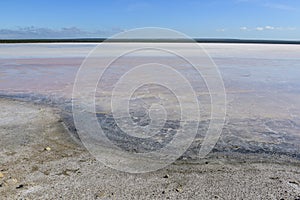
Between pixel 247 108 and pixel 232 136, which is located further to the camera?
pixel 247 108

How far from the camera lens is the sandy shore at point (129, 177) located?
2.88m

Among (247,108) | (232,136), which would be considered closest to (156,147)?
(232,136)

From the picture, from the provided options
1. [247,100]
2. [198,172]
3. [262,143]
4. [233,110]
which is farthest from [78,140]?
[247,100]

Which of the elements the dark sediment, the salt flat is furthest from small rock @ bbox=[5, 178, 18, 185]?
the dark sediment

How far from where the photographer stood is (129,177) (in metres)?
3.25

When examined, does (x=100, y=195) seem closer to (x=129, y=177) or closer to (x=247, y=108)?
(x=129, y=177)

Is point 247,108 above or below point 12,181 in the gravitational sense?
above

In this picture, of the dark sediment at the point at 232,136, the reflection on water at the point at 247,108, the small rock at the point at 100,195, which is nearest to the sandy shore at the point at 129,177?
the small rock at the point at 100,195

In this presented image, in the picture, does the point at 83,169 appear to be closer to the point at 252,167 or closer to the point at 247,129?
the point at 252,167

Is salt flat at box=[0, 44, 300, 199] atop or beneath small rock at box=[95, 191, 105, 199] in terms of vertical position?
atop

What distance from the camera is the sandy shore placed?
288cm

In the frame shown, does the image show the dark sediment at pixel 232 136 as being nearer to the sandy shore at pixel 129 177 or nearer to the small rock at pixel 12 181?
the sandy shore at pixel 129 177

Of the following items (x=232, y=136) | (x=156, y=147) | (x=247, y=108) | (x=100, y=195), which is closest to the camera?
(x=100, y=195)

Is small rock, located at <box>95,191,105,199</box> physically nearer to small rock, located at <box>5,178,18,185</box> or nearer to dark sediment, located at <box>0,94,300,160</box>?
small rock, located at <box>5,178,18,185</box>
